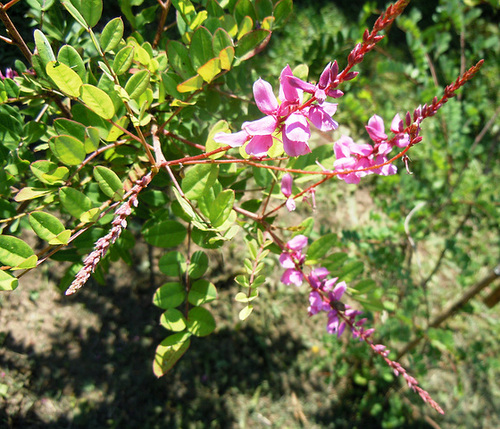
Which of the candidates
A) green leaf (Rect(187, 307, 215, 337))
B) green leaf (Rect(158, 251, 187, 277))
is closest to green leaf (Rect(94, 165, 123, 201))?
green leaf (Rect(158, 251, 187, 277))

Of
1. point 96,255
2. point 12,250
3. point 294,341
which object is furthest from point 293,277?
point 294,341

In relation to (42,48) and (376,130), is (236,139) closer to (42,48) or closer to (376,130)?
(376,130)

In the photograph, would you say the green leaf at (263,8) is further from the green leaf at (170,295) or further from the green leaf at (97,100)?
the green leaf at (170,295)

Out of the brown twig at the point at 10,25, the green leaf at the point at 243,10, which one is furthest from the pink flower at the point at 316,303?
the brown twig at the point at 10,25

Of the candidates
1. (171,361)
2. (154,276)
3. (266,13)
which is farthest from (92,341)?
(266,13)

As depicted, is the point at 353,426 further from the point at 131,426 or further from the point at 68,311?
the point at 68,311

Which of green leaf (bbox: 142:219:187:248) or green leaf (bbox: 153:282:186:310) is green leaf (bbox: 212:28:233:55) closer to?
green leaf (bbox: 142:219:187:248)
